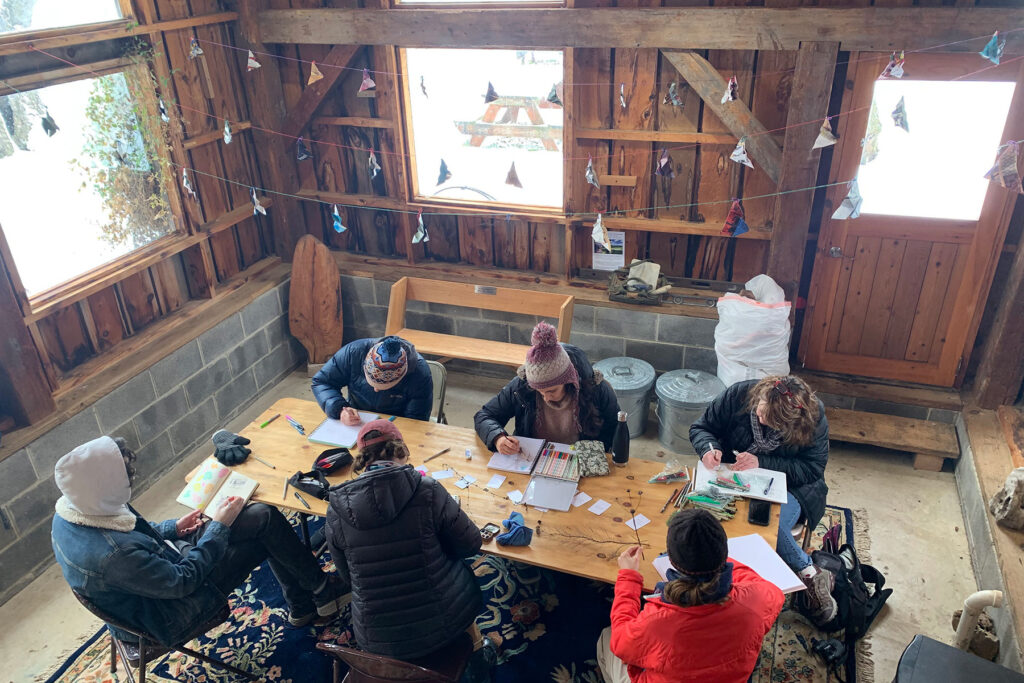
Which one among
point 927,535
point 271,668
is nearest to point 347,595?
point 271,668

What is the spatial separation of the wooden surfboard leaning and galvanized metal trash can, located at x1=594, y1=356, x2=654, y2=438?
84.2 inches

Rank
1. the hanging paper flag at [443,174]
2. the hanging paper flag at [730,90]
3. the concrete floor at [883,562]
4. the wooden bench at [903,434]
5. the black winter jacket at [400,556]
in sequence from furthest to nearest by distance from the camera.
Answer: the hanging paper flag at [443,174]
the wooden bench at [903,434]
the hanging paper flag at [730,90]
the concrete floor at [883,562]
the black winter jacket at [400,556]

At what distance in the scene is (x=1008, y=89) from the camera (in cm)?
400

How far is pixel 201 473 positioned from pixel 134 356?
1.62 metres

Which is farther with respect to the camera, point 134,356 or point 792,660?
point 134,356

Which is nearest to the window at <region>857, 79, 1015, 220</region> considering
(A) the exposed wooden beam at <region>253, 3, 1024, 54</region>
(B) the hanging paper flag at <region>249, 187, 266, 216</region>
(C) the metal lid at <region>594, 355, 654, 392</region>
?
(A) the exposed wooden beam at <region>253, 3, 1024, 54</region>

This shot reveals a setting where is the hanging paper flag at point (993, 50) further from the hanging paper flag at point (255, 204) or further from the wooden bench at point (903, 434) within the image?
the hanging paper flag at point (255, 204)

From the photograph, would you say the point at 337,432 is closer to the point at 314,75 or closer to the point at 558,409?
the point at 558,409

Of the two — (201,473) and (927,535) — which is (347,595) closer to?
(201,473)

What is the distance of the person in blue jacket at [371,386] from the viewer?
3695 millimetres

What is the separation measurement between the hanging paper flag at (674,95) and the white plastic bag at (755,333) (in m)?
1.24

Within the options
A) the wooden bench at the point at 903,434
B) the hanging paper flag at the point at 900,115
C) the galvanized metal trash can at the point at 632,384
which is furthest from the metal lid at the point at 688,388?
the hanging paper flag at the point at 900,115

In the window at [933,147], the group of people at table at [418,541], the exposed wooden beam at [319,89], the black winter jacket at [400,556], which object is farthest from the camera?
the exposed wooden beam at [319,89]

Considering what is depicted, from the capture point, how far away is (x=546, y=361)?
3.27m
